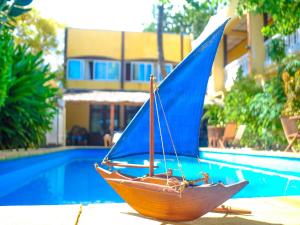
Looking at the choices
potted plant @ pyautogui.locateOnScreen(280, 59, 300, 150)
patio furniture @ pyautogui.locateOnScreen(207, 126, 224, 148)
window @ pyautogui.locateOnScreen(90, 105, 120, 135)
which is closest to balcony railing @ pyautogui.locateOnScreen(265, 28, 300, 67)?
potted plant @ pyautogui.locateOnScreen(280, 59, 300, 150)

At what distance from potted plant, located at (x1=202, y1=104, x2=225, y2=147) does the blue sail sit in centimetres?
1177

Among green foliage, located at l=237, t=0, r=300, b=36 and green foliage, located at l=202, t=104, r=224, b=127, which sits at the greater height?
green foliage, located at l=237, t=0, r=300, b=36

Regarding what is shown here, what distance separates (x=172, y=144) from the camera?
3379 millimetres

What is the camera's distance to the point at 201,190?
272 cm

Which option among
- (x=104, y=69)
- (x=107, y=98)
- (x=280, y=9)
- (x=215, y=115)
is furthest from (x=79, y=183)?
(x=104, y=69)

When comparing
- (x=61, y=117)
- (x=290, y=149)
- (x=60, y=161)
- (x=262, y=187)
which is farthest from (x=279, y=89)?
(x=61, y=117)

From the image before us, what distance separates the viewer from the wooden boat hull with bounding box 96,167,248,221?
8.94 feet

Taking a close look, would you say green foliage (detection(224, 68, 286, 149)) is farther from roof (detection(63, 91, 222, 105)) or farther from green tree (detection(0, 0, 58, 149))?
green tree (detection(0, 0, 58, 149))

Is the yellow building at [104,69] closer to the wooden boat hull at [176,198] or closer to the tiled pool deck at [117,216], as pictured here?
the tiled pool deck at [117,216]

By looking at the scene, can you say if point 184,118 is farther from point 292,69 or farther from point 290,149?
point 292,69

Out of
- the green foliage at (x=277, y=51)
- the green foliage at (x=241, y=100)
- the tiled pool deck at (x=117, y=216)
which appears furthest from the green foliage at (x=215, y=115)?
the tiled pool deck at (x=117, y=216)

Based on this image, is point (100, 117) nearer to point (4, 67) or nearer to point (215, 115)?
point (215, 115)

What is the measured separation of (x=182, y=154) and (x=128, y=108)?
19580mm

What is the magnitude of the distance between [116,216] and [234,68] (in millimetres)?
15451
